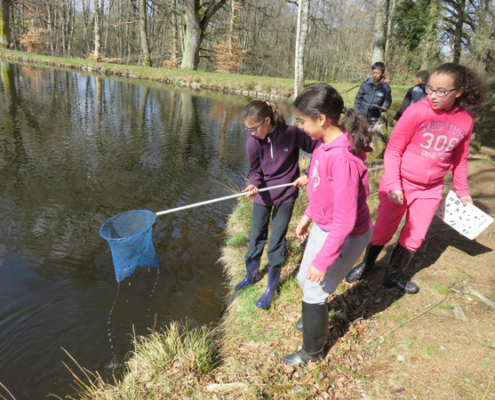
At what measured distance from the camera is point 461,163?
99.0 inches

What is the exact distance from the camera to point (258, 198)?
2.96m

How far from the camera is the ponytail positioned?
5.64 feet

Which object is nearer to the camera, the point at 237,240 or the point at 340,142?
the point at 340,142

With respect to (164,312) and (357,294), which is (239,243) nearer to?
(164,312)

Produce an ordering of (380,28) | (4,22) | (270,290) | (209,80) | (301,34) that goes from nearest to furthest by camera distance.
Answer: (270,290) < (380,28) < (301,34) < (209,80) < (4,22)

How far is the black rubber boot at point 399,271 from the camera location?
278 cm

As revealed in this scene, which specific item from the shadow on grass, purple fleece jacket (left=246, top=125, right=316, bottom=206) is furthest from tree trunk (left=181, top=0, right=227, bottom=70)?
the shadow on grass

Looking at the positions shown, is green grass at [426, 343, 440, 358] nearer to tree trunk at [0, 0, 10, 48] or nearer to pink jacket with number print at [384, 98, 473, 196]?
pink jacket with number print at [384, 98, 473, 196]

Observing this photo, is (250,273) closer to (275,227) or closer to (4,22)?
(275,227)

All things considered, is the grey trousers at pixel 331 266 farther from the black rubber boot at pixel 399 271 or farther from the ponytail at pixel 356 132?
the black rubber boot at pixel 399 271

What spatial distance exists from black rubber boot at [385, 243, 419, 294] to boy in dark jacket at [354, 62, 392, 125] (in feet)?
12.0

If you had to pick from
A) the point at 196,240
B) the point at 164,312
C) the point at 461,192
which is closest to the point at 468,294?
the point at 461,192

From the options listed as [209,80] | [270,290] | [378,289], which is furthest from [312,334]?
[209,80]

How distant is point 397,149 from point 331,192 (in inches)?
A: 44.1
